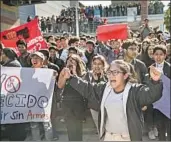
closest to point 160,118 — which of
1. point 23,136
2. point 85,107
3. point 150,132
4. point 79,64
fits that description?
point 150,132

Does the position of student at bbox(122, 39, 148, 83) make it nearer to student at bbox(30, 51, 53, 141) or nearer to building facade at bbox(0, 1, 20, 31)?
student at bbox(30, 51, 53, 141)

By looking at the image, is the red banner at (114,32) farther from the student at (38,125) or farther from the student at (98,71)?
the student at (98,71)

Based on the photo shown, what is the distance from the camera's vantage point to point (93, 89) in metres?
4.43

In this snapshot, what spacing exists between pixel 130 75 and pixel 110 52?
13.8 feet

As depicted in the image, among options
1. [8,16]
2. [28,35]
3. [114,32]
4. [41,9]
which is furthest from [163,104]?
[41,9]

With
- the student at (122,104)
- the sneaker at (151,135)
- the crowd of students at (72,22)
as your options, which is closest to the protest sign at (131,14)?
the crowd of students at (72,22)

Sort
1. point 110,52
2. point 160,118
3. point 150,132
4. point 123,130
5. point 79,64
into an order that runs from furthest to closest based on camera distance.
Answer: point 110,52
point 150,132
point 160,118
point 79,64
point 123,130

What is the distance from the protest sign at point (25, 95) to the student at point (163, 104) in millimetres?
1463

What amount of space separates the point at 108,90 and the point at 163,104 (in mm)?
1830

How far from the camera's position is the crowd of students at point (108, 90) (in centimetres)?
404

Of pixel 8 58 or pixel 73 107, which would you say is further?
pixel 8 58

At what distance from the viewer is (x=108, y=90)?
13.6 feet

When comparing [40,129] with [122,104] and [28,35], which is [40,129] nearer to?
[122,104]

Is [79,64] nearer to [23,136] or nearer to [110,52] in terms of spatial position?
[23,136]
